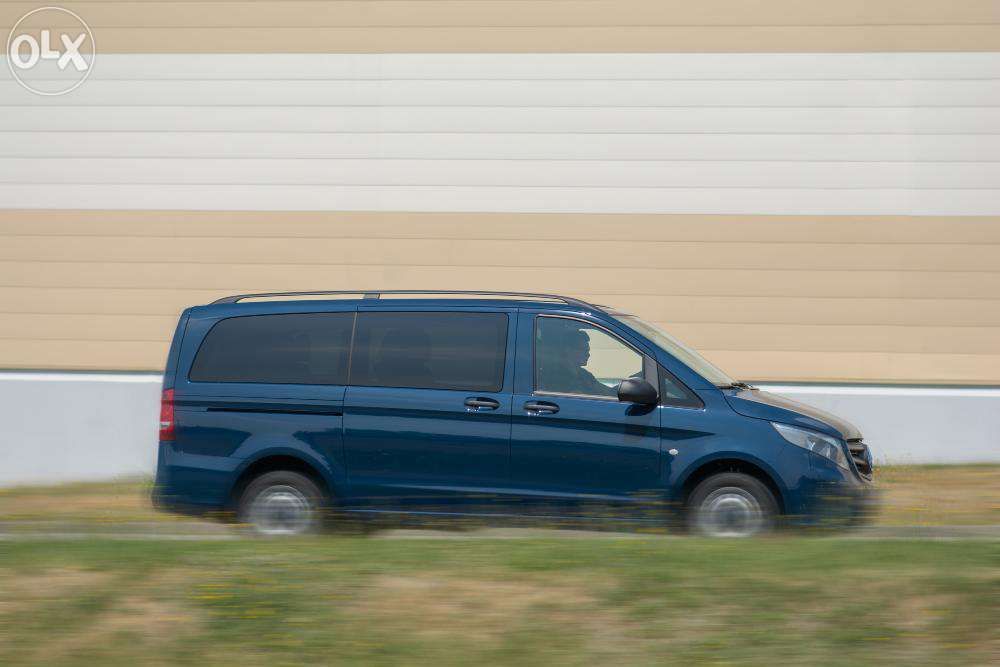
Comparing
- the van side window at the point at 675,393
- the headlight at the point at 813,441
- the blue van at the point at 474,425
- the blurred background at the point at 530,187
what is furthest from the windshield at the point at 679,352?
the blurred background at the point at 530,187

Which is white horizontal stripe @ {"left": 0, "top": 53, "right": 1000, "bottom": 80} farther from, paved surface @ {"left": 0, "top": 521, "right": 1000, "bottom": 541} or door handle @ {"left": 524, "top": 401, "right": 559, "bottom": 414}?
paved surface @ {"left": 0, "top": 521, "right": 1000, "bottom": 541}

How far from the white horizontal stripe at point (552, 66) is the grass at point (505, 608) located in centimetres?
800

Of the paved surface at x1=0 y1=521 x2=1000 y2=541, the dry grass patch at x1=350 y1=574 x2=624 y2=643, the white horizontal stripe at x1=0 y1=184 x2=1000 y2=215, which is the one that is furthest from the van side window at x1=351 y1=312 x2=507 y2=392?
the white horizontal stripe at x1=0 y1=184 x2=1000 y2=215

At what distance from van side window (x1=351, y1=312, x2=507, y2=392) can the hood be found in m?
1.63

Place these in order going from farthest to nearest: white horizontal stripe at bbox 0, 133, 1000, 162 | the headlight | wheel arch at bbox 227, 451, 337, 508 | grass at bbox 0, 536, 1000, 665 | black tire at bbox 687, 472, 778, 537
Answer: white horizontal stripe at bbox 0, 133, 1000, 162
wheel arch at bbox 227, 451, 337, 508
the headlight
black tire at bbox 687, 472, 778, 537
grass at bbox 0, 536, 1000, 665

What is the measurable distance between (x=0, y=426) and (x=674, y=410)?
8165 millimetres

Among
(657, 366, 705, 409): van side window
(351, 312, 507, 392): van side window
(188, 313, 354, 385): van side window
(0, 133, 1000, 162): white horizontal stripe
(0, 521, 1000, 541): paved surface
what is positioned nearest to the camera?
(0, 521, 1000, 541): paved surface

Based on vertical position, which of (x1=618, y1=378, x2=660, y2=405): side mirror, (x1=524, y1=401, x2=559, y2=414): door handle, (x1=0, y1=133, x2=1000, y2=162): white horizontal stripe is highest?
(x1=0, y1=133, x2=1000, y2=162): white horizontal stripe

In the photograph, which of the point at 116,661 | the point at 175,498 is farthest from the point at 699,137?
the point at 116,661

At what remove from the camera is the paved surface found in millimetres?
6039

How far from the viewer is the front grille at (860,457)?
7602mm

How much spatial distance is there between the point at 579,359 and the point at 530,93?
5.67m

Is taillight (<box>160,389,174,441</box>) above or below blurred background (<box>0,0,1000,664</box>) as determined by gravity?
below

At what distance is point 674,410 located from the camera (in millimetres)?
7328
